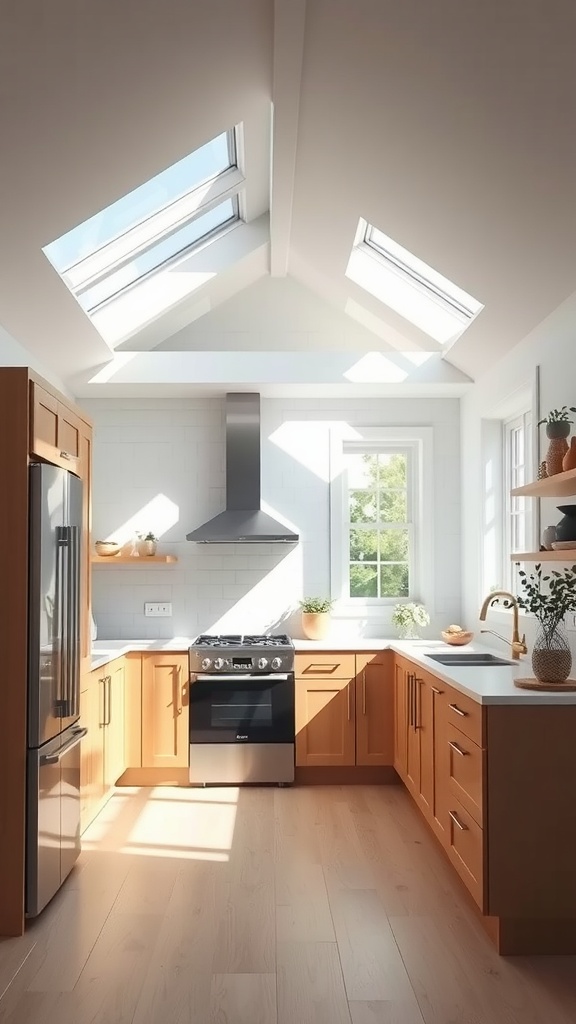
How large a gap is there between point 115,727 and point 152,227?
2.75 m

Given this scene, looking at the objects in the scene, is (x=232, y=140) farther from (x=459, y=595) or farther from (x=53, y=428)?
(x=459, y=595)

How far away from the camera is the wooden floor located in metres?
2.71

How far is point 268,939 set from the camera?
10.5ft

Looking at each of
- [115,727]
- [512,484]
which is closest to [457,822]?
[115,727]

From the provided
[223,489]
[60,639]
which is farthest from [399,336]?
[60,639]

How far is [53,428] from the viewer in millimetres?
3699

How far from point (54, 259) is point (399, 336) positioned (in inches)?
100

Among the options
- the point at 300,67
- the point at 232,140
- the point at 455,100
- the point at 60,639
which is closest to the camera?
the point at 455,100

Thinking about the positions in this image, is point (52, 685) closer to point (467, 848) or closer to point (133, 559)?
point (467, 848)

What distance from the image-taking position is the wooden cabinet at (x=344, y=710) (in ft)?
17.7

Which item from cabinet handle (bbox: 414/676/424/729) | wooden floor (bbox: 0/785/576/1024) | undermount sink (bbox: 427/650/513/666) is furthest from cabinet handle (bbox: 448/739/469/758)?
undermount sink (bbox: 427/650/513/666)

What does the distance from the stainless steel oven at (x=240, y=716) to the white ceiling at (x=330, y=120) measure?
2.15 meters

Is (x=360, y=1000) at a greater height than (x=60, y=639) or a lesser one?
lesser

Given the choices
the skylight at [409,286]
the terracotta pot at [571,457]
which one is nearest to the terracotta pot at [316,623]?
the skylight at [409,286]
